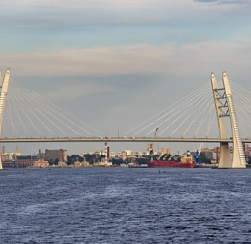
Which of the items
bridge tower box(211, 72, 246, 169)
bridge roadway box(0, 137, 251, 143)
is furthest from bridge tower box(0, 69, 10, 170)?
bridge tower box(211, 72, 246, 169)

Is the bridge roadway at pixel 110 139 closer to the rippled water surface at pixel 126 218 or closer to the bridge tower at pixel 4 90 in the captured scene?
the bridge tower at pixel 4 90

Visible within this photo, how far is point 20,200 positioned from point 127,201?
29.4 feet

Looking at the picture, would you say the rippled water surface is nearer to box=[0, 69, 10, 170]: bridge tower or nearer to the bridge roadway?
box=[0, 69, 10, 170]: bridge tower

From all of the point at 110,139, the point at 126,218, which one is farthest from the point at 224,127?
the point at 126,218

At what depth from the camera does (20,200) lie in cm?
4912

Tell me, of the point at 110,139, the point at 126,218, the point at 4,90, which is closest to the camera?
the point at 126,218

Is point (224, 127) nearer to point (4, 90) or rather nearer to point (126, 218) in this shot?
point (4, 90)

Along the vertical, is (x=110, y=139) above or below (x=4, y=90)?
below

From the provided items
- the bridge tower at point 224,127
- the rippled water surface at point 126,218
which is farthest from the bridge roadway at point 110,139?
the rippled water surface at point 126,218

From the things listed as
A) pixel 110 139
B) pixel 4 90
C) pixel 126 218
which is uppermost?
pixel 4 90

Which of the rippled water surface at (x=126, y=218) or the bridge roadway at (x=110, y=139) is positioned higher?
the bridge roadway at (x=110, y=139)

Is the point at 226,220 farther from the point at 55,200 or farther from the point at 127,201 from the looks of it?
the point at 55,200

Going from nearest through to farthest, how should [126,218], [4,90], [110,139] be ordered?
[126,218], [4,90], [110,139]

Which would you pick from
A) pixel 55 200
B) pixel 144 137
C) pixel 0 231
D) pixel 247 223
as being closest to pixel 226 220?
pixel 247 223
